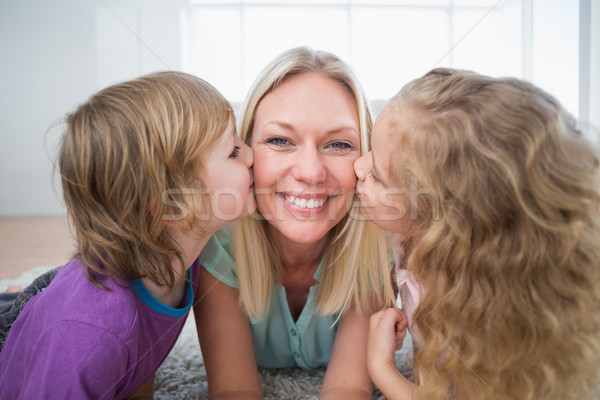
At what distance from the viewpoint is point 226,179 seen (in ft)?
4.29

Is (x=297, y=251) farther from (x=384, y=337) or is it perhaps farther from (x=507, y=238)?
(x=507, y=238)

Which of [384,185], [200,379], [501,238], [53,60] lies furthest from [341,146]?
[53,60]

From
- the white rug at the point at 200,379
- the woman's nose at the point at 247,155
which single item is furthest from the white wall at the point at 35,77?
the woman's nose at the point at 247,155

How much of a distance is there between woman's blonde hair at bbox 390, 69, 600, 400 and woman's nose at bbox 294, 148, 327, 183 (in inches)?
11.6

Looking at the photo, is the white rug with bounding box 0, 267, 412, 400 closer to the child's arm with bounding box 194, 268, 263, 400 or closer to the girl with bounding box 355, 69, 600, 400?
the child's arm with bounding box 194, 268, 263, 400

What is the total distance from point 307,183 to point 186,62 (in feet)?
11.3

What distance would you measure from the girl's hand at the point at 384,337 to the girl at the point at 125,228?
51cm

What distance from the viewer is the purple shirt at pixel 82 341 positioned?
3.33ft

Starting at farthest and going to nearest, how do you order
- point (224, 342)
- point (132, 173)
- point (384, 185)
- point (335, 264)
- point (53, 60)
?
1. point (53, 60)
2. point (335, 264)
3. point (224, 342)
4. point (384, 185)
5. point (132, 173)

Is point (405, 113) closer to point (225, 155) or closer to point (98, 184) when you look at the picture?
point (225, 155)

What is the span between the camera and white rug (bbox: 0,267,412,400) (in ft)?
5.06

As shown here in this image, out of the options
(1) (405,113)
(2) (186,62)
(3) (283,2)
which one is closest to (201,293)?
(1) (405,113)

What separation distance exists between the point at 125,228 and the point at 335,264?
699mm

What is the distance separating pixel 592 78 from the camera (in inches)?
108
